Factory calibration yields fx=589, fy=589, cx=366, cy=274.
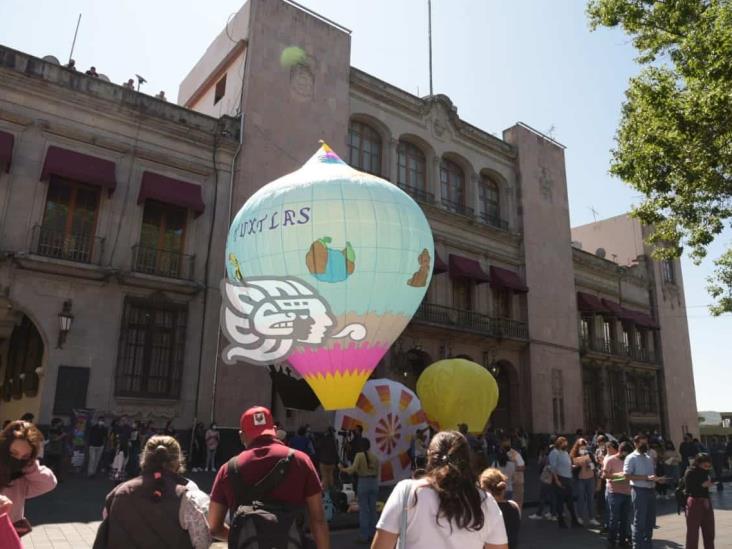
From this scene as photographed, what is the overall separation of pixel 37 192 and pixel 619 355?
28578 mm

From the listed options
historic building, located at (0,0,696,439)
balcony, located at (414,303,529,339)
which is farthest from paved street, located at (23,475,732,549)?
balcony, located at (414,303,529,339)

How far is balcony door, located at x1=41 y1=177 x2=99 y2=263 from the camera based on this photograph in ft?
52.0

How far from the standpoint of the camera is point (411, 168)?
25156 mm

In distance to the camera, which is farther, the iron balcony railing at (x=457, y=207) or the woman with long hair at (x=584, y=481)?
the iron balcony railing at (x=457, y=207)

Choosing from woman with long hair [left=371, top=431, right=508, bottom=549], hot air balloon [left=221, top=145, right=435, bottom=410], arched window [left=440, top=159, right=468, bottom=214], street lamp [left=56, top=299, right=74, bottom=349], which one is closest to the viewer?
woman with long hair [left=371, top=431, right=508, bottom=549]

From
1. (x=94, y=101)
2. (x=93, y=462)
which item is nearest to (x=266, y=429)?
(x=93, y=462)

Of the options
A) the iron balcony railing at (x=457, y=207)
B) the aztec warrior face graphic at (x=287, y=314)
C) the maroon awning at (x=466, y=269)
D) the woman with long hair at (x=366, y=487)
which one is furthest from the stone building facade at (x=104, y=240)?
the iron balcony railing at (x=457, y=207)

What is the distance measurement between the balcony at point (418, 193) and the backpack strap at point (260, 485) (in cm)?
2120

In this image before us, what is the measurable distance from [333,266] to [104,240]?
30.1ft

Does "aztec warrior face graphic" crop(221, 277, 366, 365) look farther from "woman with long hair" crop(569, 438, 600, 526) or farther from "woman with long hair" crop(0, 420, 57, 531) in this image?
"woman with long hair" crop(0, 420, 57, 531)

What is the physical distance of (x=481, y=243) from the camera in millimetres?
26578

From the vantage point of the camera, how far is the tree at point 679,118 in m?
11.2

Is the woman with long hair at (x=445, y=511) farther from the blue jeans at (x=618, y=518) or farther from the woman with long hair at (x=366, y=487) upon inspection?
the blue jeans at (x=618, y=518)

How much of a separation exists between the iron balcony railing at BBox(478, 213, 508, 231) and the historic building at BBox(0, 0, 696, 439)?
4.6 inches
